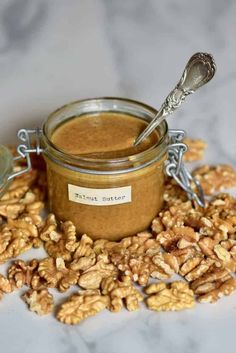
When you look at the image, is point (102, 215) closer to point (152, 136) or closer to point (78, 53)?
point (152, 136)

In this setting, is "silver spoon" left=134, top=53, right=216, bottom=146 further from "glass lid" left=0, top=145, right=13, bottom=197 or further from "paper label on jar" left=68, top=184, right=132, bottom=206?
"glass lid" left=0, top=145, right=13, bottom=197

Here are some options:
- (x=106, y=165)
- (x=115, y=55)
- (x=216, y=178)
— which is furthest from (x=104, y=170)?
(x=115, y=55)

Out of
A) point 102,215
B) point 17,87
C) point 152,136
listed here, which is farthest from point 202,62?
point 17,87

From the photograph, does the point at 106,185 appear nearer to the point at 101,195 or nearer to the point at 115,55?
the point at 101,195

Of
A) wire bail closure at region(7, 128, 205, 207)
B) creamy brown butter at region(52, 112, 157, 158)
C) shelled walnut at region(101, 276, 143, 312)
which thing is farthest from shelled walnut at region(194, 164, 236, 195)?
shelled walnut at region(101, 276, 143, 312)

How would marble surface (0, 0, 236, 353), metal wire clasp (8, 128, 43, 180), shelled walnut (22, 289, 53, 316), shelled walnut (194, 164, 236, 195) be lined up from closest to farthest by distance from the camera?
shelled walnut (22, 289, 53, 316) < metal wire clasp (8, 128, 43, 180) < shelled walnut (194, 164, 236, 195) < marble surface (0, 0, 236, 353)

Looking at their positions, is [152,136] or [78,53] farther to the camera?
[78,53]
